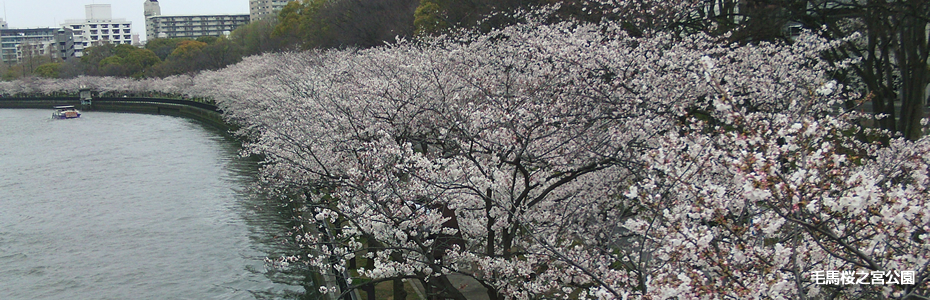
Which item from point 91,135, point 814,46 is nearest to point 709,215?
point 814,46

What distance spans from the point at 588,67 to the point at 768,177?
832cm

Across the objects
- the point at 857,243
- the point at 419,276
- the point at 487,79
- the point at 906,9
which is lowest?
the point at 419,276

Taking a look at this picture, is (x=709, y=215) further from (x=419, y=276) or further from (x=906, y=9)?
(x=906, y=9)

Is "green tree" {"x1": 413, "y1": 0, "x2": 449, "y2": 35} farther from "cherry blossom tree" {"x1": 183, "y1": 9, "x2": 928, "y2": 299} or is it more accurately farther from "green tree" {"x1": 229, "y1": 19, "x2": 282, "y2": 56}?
"green tree" {"x1": 229, "y1": 19, "x2": 282, "y2": 56}

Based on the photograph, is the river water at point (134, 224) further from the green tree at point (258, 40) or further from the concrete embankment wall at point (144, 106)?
the green tree at point (258, 40)

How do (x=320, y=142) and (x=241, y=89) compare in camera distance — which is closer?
(x=320, y=142)

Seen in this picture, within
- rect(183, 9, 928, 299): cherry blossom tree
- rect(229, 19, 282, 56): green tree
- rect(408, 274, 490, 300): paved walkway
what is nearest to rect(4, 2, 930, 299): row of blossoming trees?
rect(183, 9, 928, 299): cherry blossom tree

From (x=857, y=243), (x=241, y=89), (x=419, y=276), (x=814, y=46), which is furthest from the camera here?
(x=241, y=89)

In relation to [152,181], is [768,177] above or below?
above

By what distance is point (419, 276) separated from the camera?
36.1 ft

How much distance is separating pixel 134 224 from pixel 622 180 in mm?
20830

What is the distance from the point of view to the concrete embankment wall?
65.1 metres

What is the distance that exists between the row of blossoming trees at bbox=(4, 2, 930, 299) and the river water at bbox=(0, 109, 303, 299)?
4245mm

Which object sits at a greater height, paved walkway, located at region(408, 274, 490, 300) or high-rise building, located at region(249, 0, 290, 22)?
high-rise building, located at region(249, 0, 290, 22)
